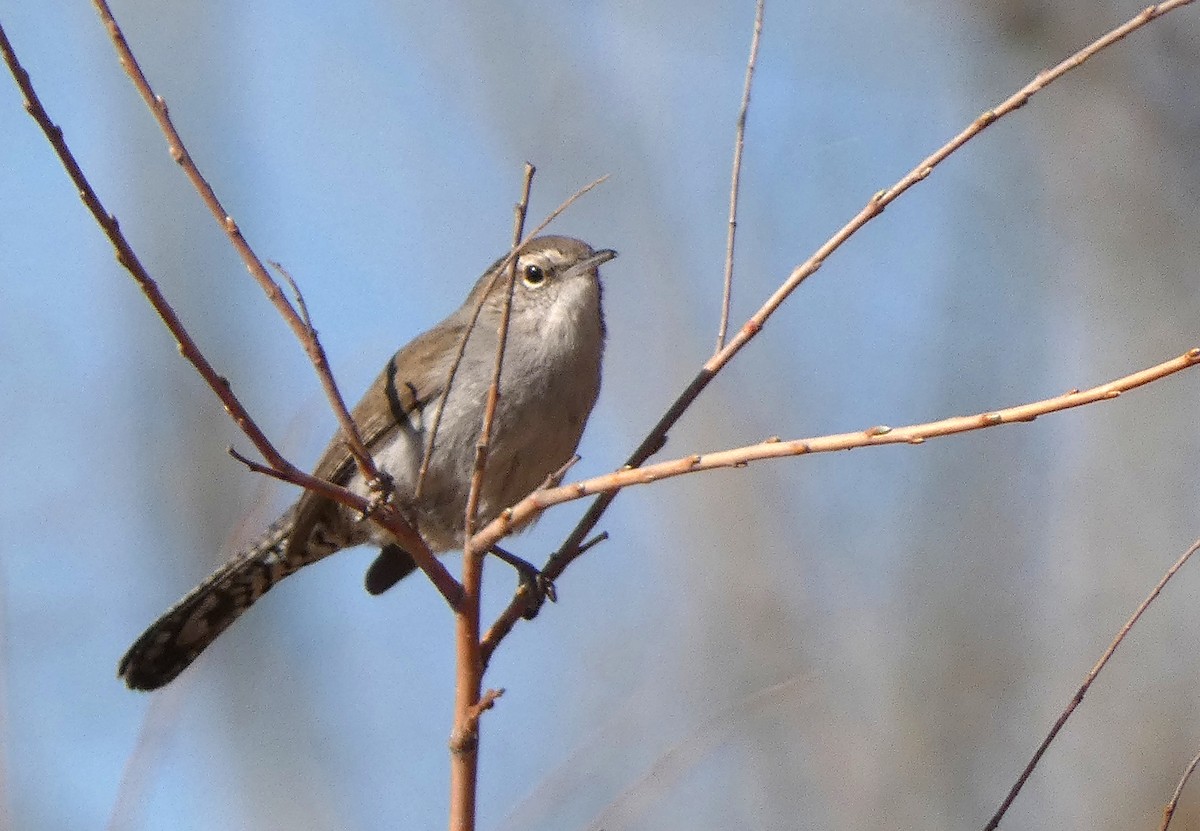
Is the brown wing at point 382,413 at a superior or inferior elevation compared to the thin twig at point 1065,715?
superior

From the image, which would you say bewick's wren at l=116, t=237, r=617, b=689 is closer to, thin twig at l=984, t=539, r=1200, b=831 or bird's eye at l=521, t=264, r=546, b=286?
bird's eye at l=521, t=264, r=546, b=286

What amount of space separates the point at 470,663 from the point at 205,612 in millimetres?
2687

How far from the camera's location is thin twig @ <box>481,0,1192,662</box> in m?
2.49

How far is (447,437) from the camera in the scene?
451 centimetres

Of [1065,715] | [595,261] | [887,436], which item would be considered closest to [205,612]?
[595,261]

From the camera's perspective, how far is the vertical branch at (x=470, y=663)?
8.00ft

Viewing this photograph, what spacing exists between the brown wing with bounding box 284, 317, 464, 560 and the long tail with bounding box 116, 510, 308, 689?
0.11m

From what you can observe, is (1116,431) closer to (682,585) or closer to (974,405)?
(974,405)

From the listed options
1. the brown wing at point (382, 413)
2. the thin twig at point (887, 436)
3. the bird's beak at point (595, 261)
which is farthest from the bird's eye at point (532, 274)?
the thin twig at point (887, 436)

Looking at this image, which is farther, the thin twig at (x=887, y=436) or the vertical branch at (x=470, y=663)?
the vertical branch at (x=470, y=663)

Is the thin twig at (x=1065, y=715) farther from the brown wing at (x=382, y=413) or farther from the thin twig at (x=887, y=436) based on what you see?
the brown wing at (x=382, y=413)

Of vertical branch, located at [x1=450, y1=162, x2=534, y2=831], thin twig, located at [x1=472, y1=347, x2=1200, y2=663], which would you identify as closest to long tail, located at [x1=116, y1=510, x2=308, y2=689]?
vertical branch, located at [x1=450, y1=162, x2=534, y2=831]

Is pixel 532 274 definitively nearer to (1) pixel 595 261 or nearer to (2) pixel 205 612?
(1) pixel 595 261

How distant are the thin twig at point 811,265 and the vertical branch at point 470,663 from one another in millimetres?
99
